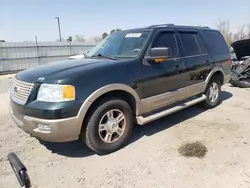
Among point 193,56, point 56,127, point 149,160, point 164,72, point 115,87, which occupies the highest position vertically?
point 193,56

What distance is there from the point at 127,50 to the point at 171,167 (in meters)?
2.11

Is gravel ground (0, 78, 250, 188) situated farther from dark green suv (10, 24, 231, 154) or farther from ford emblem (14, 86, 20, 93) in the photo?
ford emblem (14, 86, 20, 93)

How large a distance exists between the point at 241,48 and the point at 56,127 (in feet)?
29.4

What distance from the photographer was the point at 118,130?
3.51m

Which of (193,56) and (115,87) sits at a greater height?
(193,56)

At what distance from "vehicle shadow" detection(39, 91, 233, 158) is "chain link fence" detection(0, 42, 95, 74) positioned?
13944mm

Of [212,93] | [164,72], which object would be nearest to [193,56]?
[164,72]

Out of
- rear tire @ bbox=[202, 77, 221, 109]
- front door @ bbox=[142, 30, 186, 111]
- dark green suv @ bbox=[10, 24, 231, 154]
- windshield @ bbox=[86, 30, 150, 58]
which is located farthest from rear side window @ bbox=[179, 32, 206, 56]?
windshield @ bbox=[86, 30, 150, 58]

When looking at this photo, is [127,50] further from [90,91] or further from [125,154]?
[125,154]

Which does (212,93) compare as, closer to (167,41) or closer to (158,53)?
(167,41)

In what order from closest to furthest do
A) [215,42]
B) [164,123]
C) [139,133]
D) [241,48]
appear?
[139,133]
[164,123]
[215,42]
[241,48]

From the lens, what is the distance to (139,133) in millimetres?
4164

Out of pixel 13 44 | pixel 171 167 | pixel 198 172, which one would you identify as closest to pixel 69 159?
pixel 171 167

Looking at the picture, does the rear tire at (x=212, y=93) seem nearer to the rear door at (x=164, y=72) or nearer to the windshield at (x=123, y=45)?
the rear door at (x=164, y=72)
